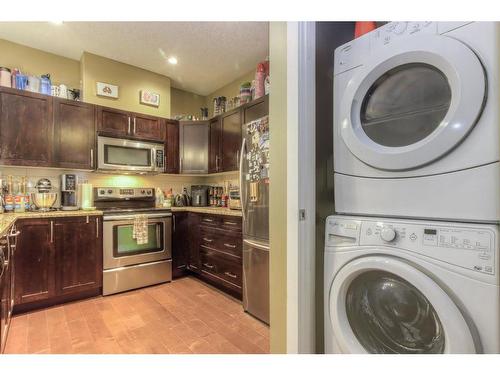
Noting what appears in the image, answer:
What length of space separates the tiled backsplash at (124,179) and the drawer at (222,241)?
86 centimetres

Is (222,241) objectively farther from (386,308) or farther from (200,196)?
(386,308)

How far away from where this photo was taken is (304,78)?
117 cm

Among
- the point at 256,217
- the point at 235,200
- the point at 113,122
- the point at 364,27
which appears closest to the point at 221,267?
the point at 235,200

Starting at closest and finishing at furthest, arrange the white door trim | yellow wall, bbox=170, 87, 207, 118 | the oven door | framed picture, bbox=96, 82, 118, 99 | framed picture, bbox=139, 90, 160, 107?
the white door trim < the oven door < framed picture, bbox=96, 82, 118, 99 < framed picture, bbox=139, 90, 160, 107 < yellow wall, bbox=170, 87, 207, 118

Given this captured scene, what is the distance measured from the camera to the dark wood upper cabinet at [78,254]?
7.86 ft

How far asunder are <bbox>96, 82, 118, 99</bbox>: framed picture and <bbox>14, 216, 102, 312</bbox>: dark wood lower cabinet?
148 cm

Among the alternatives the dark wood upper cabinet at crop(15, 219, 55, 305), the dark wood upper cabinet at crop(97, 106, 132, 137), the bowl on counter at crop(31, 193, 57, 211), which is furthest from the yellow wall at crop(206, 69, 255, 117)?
the dark wood upper cabinet at crop(15, 219, 55, 305)

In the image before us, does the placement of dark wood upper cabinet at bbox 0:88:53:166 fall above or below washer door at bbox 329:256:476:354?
above

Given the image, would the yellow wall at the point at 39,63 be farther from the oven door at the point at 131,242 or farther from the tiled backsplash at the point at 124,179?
the oven door at the point at 131,242

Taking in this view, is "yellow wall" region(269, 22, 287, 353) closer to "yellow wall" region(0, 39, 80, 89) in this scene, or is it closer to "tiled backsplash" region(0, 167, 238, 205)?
"tiled backsplash" region(0, 167, 238, 205)

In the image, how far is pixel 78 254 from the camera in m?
2.49

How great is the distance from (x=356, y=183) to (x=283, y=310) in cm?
72

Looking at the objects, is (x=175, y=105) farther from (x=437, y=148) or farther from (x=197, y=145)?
(x=437, y=148)

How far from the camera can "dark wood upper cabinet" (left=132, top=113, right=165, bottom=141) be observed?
314cm
